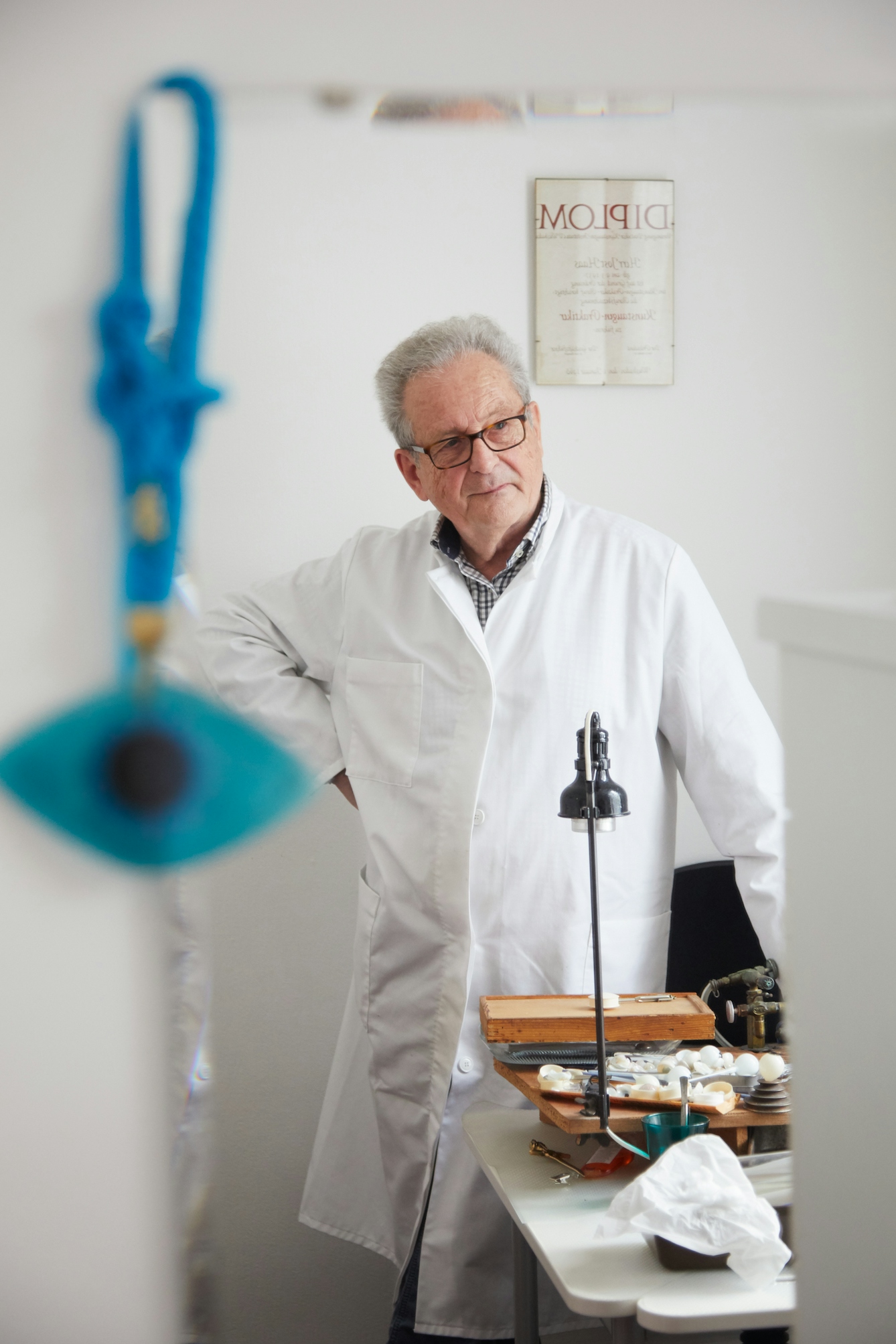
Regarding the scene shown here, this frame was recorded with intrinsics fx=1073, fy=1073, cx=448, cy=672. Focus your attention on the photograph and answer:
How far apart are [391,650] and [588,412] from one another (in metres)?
0.47

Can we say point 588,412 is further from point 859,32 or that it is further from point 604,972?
point 859,32

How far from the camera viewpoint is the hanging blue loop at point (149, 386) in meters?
0.41

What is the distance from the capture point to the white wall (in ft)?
2.85

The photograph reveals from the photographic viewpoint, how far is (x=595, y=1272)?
87 centimetres

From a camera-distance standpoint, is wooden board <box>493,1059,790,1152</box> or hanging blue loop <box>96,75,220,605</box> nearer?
hanging blue loop <box>96,75,220,605</box>

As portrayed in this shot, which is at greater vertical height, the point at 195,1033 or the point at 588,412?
the point at 588,412

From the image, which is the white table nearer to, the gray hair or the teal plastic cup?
the teal plastic cup

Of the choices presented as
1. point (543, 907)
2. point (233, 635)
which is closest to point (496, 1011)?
point (543, 907)

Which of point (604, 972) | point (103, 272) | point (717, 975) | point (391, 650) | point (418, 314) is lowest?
point (717, 975)

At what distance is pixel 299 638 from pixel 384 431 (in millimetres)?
321

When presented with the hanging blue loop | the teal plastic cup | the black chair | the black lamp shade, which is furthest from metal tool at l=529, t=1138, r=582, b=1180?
the hanging blue loop

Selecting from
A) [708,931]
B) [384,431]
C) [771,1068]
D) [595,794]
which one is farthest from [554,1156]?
[384,431]

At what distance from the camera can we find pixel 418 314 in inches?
55.5

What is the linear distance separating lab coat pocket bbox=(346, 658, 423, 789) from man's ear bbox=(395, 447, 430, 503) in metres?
0.24
